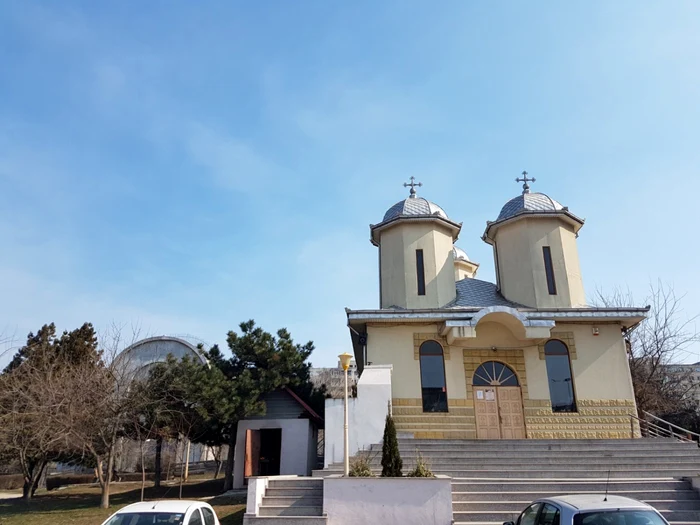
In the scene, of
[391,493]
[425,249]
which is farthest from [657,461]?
[425,249]

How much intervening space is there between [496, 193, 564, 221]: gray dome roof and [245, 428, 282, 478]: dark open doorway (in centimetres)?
1225

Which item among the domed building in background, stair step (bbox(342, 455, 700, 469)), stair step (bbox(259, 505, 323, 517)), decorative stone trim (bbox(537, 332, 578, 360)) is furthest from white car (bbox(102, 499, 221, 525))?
decorative stone trim (bbox(537, 332, 578, 360))

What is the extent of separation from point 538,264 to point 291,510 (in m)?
12.5

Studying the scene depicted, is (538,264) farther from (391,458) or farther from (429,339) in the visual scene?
(391,458)

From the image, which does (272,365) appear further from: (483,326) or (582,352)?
(582,352)

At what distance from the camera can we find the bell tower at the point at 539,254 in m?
18.9

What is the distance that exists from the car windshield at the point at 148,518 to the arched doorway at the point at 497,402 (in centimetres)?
1168

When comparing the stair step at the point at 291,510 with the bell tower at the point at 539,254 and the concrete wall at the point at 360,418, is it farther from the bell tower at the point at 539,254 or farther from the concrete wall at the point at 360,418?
the bell tower at the point at 539,254

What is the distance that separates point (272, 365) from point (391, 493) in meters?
8.73

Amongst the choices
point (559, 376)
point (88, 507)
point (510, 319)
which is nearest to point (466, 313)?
A: point (510, 319)

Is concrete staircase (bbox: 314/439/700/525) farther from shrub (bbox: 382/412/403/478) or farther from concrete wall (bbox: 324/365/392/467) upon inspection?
shrub (bbox: 382/412/403/478)

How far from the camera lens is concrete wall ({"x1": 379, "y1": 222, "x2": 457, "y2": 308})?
63.5ft

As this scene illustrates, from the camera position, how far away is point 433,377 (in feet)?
57.0

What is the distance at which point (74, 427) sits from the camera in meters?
15.8
